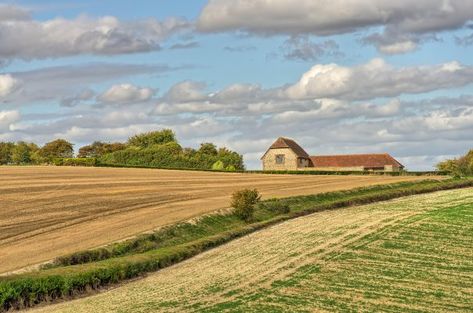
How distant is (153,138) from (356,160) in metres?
55.9

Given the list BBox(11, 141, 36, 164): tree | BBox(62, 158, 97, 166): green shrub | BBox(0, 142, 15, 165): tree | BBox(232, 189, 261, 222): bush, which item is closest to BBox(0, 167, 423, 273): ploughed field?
BBox(232, 189, 261, 222): bush

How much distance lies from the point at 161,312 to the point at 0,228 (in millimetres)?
25522

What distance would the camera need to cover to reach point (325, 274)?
35781 mm

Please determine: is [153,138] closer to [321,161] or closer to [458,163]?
[321,161]

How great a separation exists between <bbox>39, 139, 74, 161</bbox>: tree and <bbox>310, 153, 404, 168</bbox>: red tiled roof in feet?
202

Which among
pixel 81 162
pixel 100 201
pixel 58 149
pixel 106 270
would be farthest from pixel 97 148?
pixel 106 270

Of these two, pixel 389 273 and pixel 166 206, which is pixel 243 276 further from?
pixel 166 206

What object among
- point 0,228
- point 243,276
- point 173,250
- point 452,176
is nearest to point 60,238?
point 0,228

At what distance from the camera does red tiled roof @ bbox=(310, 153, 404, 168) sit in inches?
5379

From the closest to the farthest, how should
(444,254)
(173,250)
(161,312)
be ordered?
1. (161,312)
2. (444,254)
3. (173,250)

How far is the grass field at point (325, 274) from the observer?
30531 mm

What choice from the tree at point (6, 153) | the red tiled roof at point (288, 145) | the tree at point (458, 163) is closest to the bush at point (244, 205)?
the tree at point (458, 163)

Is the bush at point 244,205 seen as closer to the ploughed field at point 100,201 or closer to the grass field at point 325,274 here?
the ploughed field at point 100,201

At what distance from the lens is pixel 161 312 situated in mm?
→ 29500
